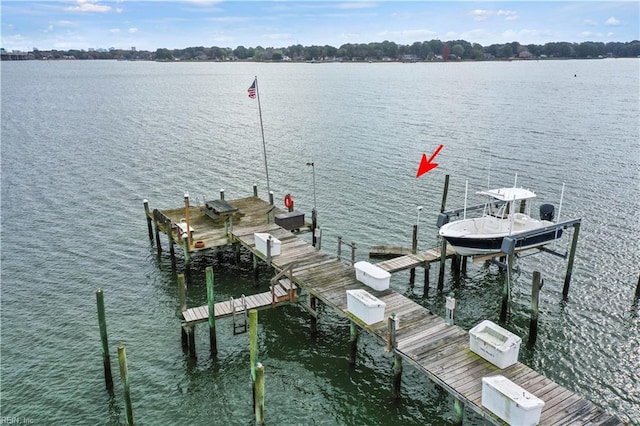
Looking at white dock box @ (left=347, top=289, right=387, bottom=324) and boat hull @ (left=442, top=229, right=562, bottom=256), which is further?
boat hull @ (left=442, top=229, right=562, bottom=256)

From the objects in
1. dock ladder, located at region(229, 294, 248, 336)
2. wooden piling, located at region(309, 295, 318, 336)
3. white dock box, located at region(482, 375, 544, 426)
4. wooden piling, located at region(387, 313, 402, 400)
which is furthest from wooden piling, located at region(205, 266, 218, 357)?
white dock box, located at region(482, 375, 544, 426)

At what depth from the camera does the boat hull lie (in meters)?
22.8

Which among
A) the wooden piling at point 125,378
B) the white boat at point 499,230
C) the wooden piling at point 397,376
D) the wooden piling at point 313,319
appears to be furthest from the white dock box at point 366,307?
the wooden piling at point 125,378

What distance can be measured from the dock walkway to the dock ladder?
248 cm

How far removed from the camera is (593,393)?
1702cm

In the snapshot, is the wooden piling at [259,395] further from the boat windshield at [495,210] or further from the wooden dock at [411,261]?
the boat windshield at [495,210]

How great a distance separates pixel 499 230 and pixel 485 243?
157 cm

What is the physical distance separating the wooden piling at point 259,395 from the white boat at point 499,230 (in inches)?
480

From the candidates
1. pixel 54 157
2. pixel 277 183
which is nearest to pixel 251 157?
pixel 277 183

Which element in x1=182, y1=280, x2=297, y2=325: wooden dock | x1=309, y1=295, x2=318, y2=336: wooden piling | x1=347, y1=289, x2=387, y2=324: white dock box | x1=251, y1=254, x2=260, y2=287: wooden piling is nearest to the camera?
x1=347, y1=289, x2=387, y2=324: white dock box

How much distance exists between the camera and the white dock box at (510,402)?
39.3ft

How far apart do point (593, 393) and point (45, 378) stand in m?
19.3

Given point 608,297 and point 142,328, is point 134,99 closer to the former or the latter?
point 142,328

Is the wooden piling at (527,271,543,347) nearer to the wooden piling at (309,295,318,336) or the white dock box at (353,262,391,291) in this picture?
the white dock box at (353,262,391,291)
